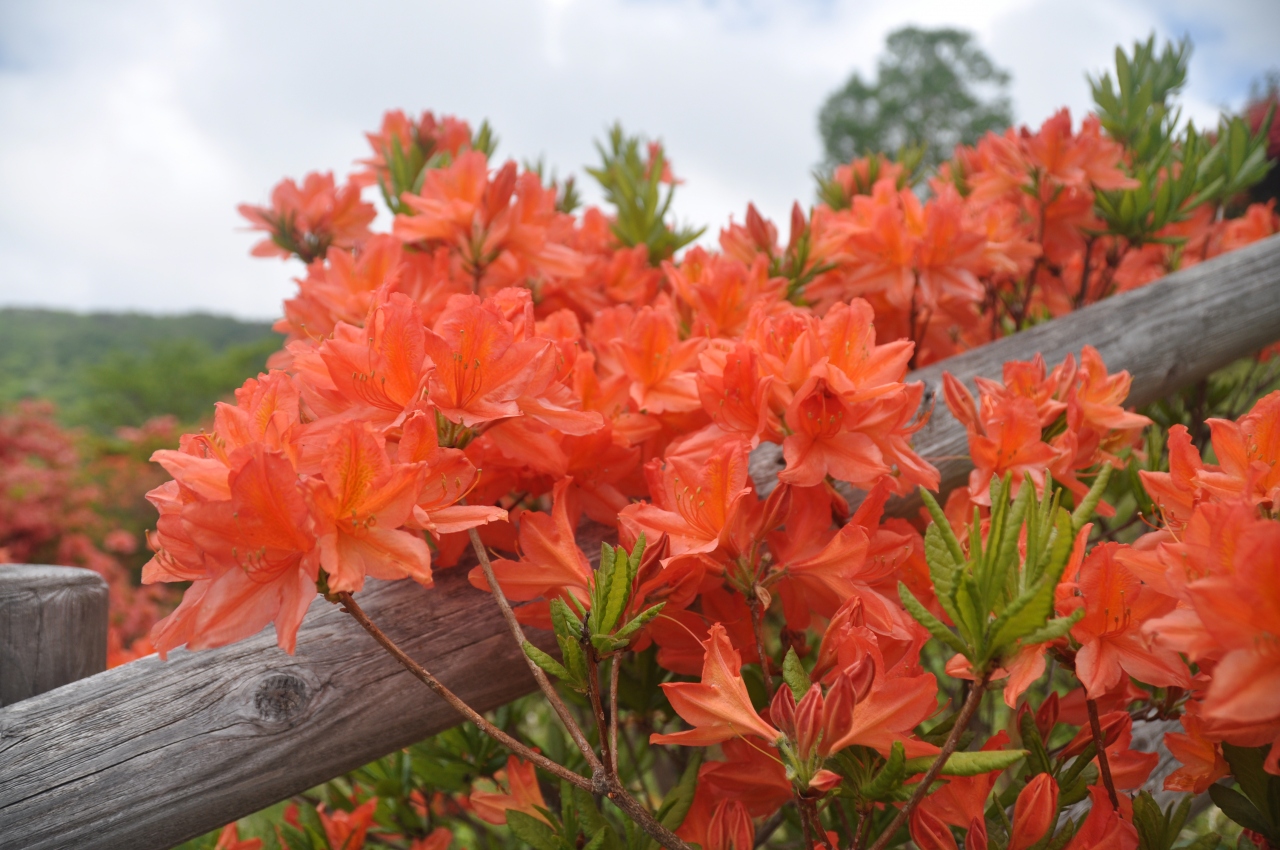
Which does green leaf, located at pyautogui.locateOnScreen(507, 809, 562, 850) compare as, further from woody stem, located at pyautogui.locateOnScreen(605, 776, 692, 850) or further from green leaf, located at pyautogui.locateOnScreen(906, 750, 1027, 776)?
green leaf, located at pyautogui.locateOnScreen(906, 750, 1027, 776)

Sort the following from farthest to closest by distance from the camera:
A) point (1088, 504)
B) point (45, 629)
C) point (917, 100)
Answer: point (917, 100) < point (45, 629) < point (1088, 504)

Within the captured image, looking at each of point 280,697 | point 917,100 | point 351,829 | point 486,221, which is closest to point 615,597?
point 280,697

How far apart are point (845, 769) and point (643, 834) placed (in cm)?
34

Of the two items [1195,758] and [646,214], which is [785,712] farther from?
[646,214]

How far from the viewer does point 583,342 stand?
4.79ft

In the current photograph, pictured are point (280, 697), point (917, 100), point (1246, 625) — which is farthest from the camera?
point (917, 100)

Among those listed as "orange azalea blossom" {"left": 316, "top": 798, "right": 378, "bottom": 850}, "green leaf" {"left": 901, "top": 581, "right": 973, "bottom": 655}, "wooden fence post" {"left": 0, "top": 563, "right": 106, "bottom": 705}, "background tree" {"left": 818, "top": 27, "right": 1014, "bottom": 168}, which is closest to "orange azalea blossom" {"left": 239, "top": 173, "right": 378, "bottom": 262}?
"wooden fence post" {"left": 0, "top": 563, "right": 106, "bottom": 705}

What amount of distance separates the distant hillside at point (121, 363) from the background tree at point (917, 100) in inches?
644

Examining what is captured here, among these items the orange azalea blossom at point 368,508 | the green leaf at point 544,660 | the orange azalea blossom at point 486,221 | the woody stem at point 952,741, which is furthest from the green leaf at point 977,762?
the orange azalea blossom at point 486,221

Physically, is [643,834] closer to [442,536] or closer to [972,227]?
[442,536]

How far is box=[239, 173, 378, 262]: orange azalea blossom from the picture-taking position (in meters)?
1.67

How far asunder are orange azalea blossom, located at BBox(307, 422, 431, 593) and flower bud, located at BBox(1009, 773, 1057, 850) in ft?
1.96

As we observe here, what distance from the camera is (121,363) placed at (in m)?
15.8

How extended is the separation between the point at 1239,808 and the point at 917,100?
25.2 m
